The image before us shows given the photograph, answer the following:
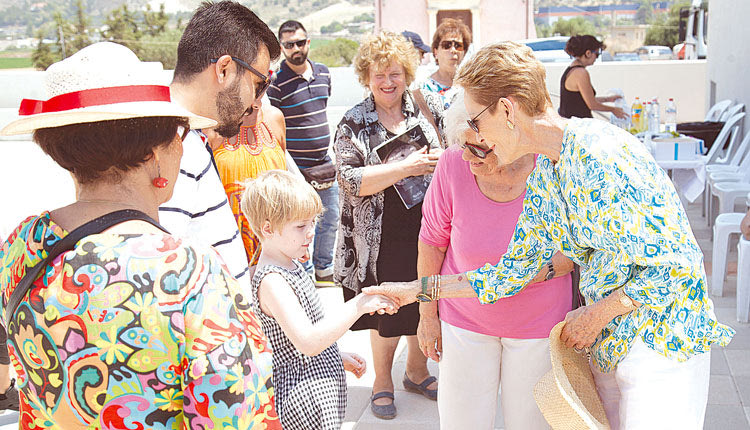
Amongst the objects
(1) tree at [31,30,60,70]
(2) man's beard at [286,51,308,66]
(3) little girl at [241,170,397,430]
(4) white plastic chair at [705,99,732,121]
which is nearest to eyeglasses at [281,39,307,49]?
(2) man's beard at [286,51,308,66]

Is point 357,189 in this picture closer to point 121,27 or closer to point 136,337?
point 136,337

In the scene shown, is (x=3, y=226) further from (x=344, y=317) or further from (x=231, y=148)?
(x=344, y=317)

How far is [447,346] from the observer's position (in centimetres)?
265

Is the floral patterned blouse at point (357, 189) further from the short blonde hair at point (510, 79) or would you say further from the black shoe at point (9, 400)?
the black shoe at point (9, 400)

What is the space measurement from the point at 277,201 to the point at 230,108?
31 cm

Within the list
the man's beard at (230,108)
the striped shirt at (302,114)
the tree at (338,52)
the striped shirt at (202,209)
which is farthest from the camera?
the tree at (338,52)

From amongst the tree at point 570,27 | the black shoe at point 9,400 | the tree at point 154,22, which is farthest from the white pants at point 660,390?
the tree at point 570,27

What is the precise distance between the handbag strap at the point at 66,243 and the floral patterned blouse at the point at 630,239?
1118 mm

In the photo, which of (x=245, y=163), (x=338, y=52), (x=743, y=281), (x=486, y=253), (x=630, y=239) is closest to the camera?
(x=630, y=239)

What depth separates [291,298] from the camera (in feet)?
7.38

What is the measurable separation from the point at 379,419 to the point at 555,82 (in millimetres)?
15265

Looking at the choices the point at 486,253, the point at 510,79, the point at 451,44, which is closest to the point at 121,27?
the point at 451,44

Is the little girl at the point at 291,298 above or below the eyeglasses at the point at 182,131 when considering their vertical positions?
below

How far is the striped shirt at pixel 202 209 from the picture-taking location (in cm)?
202
